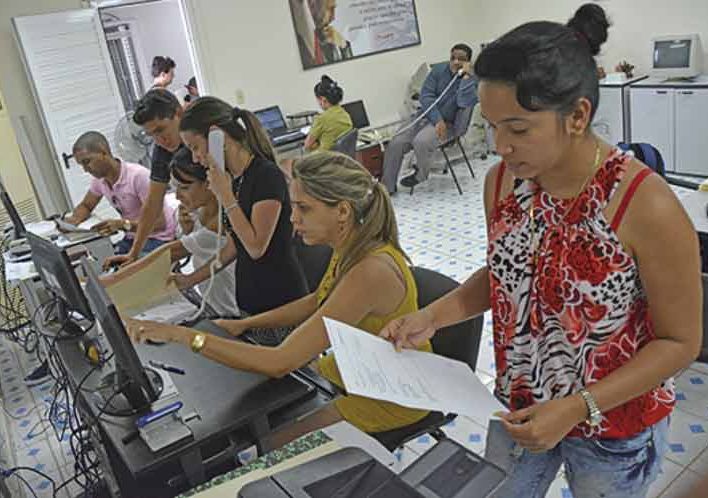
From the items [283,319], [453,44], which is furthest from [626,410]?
[453,44]

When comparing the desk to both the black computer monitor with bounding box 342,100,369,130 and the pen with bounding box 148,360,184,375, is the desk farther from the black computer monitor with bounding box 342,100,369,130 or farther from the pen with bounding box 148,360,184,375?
the black computer monitor with bounding box 342,100,369,130

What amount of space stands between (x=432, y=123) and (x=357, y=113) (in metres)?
0.78

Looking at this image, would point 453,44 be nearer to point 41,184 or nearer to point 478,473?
point 41,184

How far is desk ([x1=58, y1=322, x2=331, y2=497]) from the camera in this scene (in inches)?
49.1

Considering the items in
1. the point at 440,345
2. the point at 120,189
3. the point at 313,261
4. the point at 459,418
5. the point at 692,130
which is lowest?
the point at 459,418

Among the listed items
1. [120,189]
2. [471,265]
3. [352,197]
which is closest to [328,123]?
[471,265]

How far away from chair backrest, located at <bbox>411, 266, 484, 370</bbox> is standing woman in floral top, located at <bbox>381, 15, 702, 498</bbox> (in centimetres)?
55

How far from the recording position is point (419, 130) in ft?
18.0

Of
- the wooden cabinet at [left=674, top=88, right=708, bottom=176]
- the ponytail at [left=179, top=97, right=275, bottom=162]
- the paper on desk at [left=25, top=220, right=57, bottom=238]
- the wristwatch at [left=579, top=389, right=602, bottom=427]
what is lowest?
the wooden cabinet at [left=674, top=88, right=708, bottom=176]

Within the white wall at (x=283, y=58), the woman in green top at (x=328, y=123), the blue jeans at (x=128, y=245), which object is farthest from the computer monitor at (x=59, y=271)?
the white wall at (x=283, y=58)

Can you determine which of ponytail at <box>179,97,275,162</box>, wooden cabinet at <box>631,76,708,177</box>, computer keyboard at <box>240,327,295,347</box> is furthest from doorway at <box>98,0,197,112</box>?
computer keyboard at <box>240,327,295,347</box>

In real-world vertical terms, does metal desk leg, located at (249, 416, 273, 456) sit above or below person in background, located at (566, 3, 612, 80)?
below

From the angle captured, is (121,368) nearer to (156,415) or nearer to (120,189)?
(156,415)

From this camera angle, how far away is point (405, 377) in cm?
99
